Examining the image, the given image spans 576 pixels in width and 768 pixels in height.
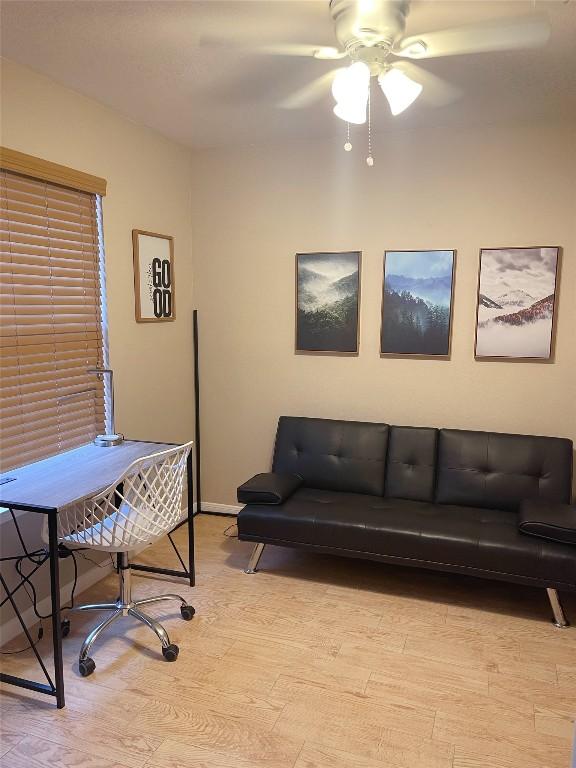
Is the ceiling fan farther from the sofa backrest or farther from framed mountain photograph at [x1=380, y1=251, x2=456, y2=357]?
the sofa backrest

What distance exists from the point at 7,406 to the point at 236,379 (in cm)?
169

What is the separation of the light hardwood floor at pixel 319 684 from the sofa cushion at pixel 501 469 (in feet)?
1.56

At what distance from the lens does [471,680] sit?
2.29m

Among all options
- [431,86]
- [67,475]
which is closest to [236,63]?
[431,86]

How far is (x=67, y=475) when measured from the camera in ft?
8.02

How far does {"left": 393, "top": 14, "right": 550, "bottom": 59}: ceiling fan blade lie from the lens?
2035mm

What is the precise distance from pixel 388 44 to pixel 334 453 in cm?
223

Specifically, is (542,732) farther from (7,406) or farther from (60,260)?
(60,260)

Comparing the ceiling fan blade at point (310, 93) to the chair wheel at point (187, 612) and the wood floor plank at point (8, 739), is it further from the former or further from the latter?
the wood floor plank at point (8, 739)

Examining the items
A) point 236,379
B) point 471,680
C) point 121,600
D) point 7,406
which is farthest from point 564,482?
point 7,406

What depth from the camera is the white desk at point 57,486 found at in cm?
208

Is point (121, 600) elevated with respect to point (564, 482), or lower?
lower

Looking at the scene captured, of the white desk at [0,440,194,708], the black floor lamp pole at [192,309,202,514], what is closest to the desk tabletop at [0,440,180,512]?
the white desk at [0,440,194,708]

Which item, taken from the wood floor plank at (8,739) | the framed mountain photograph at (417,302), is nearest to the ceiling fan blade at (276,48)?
the framed mountain photograph at (417,302)
